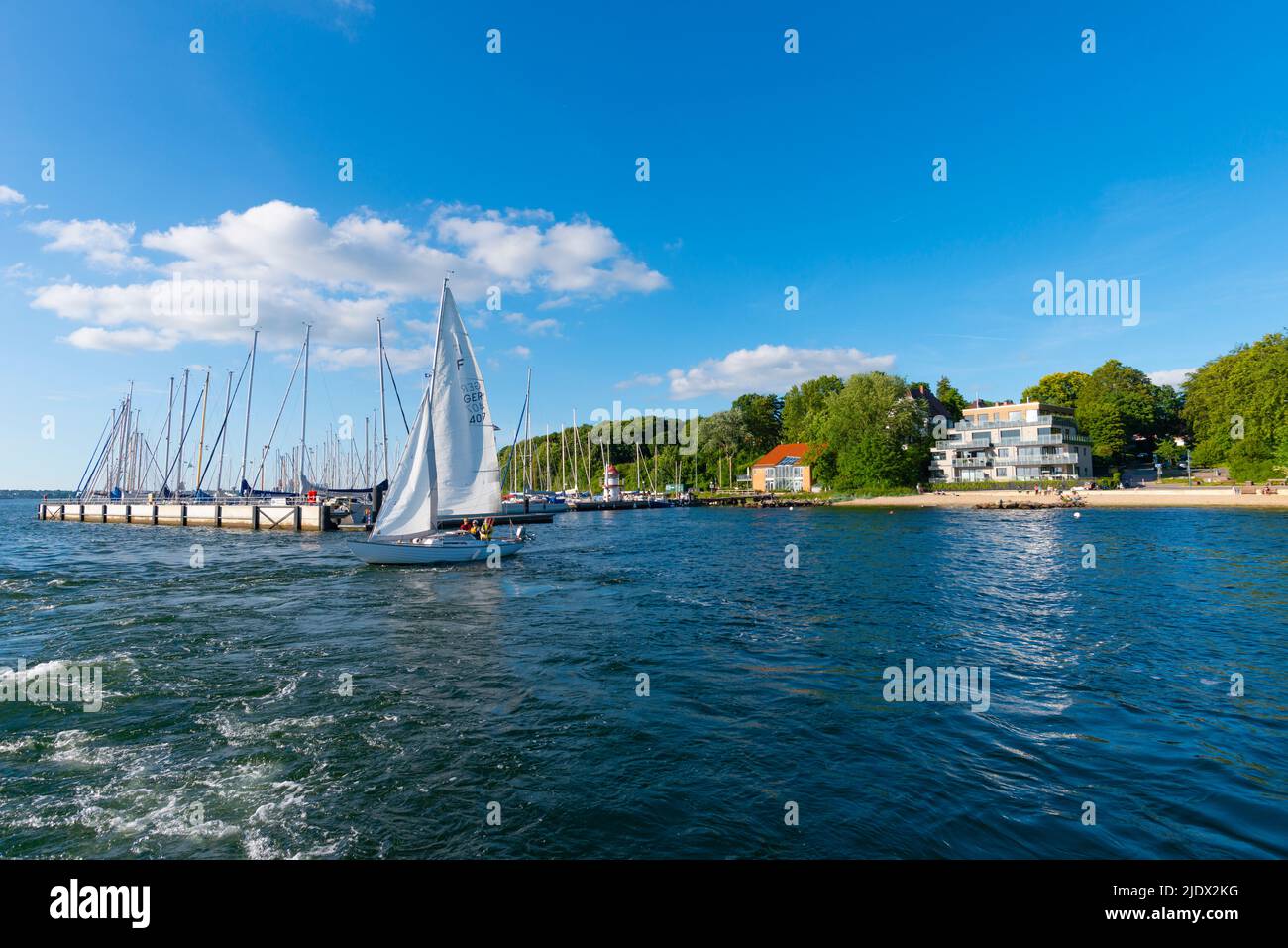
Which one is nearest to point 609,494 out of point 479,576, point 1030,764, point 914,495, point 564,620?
point 914,495

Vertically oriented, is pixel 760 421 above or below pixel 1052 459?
above

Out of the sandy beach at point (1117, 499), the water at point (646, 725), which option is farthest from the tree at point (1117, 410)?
the water at point (646, 725)

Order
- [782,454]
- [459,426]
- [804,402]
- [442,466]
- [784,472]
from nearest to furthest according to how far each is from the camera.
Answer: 1. [442,466]
2. [459,426]
3. [784,472]
4. [782,454]
5. [804,402]

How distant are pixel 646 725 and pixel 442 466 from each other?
26273 millimetres

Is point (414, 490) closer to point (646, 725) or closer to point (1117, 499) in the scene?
point (646, 725)

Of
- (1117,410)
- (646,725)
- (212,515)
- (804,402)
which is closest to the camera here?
(646,725)

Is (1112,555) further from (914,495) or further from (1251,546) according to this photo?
(914,495)

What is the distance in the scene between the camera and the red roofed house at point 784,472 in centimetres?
12625

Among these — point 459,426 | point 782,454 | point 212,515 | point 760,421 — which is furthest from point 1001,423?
point 212,515

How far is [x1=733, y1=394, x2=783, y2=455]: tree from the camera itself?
161875 millimetres

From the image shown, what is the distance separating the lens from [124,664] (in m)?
16.3

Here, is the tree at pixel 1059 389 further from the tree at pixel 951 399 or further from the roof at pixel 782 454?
the roof at pixel 782 454

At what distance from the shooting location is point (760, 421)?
163125 mm
